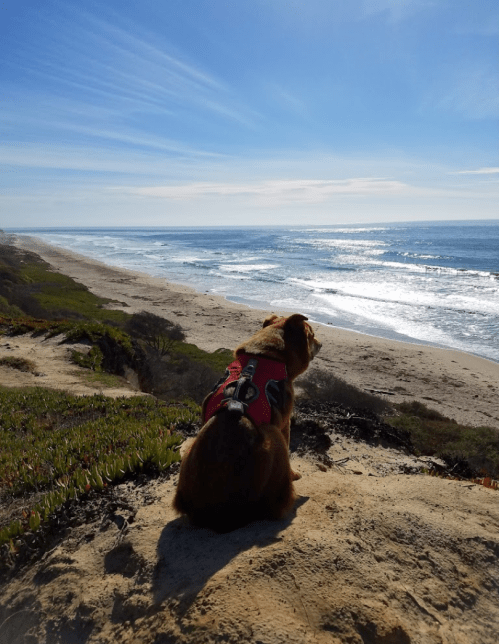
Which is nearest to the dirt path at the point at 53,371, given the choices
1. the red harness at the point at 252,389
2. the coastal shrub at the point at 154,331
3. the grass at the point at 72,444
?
the grass at the point at 72,444

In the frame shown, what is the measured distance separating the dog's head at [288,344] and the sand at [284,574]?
1383 mm

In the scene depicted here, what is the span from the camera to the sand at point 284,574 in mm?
2377

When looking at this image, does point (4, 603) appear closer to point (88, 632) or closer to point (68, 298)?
point (88, 632)

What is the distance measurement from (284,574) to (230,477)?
0.81m

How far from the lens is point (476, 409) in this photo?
1490 centimetres

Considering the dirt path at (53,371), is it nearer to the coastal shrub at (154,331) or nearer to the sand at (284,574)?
the coastal shrub at (154,331)

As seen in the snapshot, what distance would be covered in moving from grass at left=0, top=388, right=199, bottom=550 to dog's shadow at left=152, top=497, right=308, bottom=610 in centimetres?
131

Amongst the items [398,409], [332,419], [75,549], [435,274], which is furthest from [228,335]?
[435,274]

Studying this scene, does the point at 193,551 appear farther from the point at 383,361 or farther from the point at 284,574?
the point at 383,361

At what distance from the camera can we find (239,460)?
3236mm

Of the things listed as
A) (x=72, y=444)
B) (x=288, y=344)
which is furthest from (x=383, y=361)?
(x=72, y=444)

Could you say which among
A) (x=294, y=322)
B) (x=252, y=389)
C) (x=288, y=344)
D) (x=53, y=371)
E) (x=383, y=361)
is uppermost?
(x=294, y=322)

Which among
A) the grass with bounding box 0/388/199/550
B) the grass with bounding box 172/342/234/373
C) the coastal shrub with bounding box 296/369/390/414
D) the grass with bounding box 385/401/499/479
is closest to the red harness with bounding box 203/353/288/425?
the grass with bounding box 0/388/199/550

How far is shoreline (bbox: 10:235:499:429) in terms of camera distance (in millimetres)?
15727
